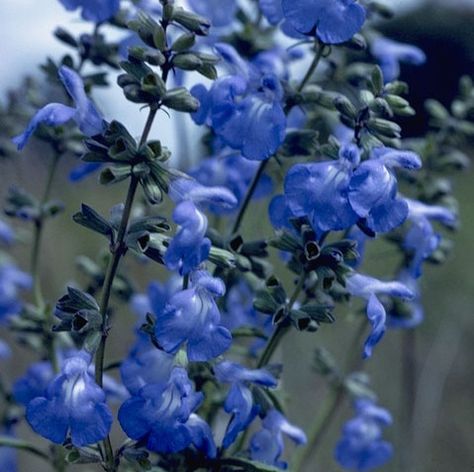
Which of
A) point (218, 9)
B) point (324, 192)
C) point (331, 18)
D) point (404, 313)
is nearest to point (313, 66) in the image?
point (331, 18)

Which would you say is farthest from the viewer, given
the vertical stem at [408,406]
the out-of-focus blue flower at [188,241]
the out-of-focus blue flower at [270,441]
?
the vertical stem at [408,406]

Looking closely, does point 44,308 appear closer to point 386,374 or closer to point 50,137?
point 50,137

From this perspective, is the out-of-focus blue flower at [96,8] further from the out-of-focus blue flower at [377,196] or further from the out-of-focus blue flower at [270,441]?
the out-of-focus blue flower at [270,441]

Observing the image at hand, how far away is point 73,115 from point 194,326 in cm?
28

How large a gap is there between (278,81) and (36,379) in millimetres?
659

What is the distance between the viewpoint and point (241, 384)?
1.17 meters

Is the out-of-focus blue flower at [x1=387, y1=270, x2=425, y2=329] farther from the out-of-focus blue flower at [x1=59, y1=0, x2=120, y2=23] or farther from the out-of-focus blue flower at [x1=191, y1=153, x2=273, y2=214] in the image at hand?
the out-of-focus blue flower at [x1=59, y1=0, x2=120, y2=23]

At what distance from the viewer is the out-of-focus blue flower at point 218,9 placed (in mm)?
1532

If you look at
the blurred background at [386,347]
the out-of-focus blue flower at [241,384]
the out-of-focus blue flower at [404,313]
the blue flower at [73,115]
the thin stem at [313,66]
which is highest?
the thin stem at [313,66]

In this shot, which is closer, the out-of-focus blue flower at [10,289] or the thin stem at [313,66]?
the thin stem at [313,66]

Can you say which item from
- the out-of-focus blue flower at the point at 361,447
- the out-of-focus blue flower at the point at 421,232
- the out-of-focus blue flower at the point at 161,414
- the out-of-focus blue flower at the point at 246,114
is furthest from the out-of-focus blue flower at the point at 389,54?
the out-of-focus blue flower at the point at 161,414

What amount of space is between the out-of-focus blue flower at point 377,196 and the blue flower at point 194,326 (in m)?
0.18

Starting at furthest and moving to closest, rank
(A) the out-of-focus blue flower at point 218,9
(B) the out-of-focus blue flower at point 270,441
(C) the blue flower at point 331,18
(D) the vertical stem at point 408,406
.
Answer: (D) the vertical stem at point 408,406
(A) the out-of-focus blue flower at point 218,9
(B) the out-of-focus blue flower at point 270,441
(C) the blue flower at point 331,18

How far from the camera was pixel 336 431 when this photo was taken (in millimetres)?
3744
